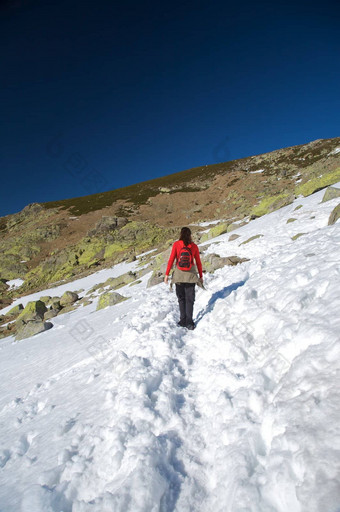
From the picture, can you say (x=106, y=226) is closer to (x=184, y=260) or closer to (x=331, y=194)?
(x=331, y=194)

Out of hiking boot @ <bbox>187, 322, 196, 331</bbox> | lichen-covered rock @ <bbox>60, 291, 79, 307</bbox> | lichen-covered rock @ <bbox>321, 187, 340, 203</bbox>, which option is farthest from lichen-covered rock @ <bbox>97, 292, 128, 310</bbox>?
lichen-covered rock @ <bbox>321, 187, 340, 203</bbox>

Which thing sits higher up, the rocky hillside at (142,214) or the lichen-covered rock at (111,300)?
the rocky hillside at (142,214)

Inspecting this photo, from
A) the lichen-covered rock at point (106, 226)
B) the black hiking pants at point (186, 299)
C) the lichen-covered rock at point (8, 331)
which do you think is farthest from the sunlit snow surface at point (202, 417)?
the lichen-covered rock at point (106, 226)

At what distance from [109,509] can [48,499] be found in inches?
27.3

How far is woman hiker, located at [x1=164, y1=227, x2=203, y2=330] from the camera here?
547cm

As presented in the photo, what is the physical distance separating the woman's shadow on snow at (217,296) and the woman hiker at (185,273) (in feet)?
1.90

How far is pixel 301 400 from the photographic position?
2.32m

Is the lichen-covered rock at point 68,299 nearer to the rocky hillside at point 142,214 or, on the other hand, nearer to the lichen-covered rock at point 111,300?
the lichen-covered rock at point 111,300

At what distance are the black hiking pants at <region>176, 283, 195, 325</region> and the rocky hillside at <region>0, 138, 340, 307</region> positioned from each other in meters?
14.9

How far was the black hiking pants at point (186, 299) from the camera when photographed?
5.54m

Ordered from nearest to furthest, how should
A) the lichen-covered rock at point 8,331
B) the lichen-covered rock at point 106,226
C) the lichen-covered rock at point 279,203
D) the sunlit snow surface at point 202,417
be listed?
the sunlit snow surface at point 202,417 < the lichen-covered rock at point 8,331 < the lichen-covered rock at point 279,203 < the lichen-covered rock at point 106,226

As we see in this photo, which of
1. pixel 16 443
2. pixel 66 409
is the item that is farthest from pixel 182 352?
pixel 16 443

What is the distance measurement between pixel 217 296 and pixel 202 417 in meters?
4.05

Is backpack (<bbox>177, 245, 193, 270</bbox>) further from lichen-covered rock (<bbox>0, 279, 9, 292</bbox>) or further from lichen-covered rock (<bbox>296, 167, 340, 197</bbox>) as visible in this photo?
lichen-covered rock (<bbox>0, 279, 9, 292</bbox>)
